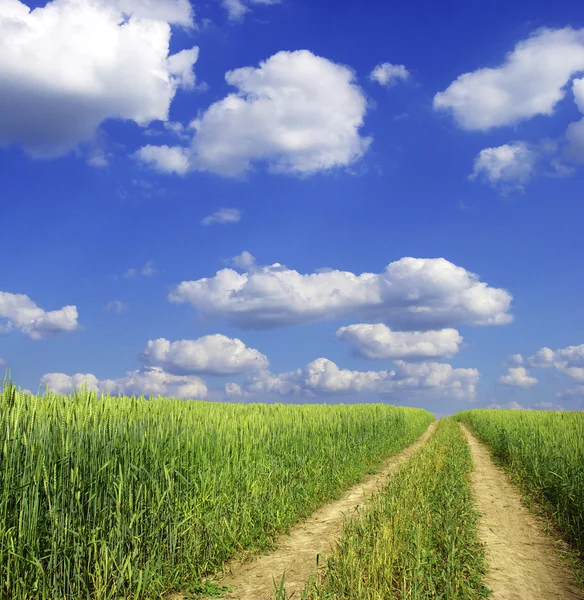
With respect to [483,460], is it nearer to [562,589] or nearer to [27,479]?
[562,589]

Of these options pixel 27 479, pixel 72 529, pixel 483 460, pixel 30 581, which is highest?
pixel 27 479

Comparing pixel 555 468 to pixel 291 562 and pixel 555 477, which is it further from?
pixel 291 562

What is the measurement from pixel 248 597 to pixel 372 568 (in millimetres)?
1896

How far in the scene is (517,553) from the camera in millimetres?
9445

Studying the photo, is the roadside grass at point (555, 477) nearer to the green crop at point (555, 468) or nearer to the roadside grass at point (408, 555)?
the green crop at point (555, 468)

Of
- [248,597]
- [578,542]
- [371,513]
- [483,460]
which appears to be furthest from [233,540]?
[483,460]

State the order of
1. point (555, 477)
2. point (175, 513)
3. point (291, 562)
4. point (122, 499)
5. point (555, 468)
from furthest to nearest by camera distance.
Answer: point (555, 468)
point (555, 477)
point (291, 562)
point (175, 513)
point (122, 499)

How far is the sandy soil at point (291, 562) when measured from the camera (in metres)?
7.48

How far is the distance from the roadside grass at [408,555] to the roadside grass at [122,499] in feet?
6.07

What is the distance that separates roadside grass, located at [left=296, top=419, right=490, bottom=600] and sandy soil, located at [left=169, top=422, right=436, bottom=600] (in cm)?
44

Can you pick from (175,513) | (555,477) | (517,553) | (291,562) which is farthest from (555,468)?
(175,513)

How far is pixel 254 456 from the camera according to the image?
11.0 meters

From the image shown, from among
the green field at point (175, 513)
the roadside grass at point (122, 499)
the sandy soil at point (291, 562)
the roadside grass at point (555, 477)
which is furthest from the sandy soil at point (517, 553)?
the roadside grass at point (122, 499)

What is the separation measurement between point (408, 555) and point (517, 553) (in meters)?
3.24
